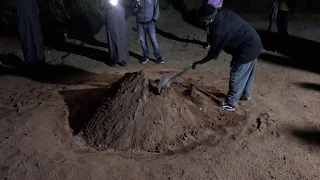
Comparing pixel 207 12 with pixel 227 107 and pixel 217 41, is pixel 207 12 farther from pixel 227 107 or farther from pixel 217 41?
pixel 227 107

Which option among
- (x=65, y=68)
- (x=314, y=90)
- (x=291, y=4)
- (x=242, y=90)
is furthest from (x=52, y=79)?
(x=291, y=4)

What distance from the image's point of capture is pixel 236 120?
462 centimetres

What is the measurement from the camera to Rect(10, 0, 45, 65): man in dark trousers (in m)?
6.23

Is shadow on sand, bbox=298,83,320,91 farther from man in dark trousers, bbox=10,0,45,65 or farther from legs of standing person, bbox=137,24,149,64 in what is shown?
man in dark trousers, bbox=10,0,45,65

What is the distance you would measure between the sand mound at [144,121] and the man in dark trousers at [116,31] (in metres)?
2.23

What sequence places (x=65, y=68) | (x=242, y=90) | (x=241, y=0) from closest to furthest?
(x=242, y=90) < (x=65, y=68) < (x=241, y=0)

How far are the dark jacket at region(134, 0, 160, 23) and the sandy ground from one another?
101cm

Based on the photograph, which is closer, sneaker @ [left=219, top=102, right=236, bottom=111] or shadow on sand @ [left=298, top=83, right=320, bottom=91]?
sneaker @ [left=219, top=102, right=236, bottom=111]

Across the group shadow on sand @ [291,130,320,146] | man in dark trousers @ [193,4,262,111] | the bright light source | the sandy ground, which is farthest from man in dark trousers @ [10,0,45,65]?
shadow on sand @ [291,130,320,146]

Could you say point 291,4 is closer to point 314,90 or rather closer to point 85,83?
point 314,90

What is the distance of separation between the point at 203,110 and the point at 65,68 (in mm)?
3556

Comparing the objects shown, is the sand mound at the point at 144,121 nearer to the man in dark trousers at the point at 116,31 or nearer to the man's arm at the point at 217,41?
the man's arm at the point at 217,41

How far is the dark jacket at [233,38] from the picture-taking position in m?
Result: 4.12

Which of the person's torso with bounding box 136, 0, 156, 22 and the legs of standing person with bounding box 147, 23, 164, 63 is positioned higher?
the person's torso with bounding box 136, 0, 156, 22
